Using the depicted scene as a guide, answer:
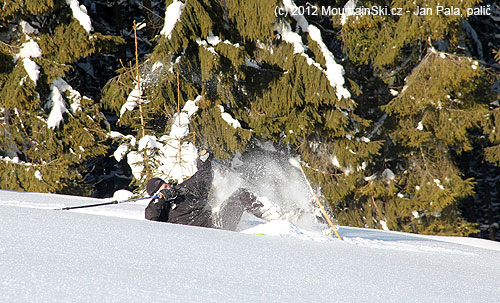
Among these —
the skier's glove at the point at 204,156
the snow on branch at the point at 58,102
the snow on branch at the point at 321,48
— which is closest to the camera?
the skier's glove at the point at 204,156

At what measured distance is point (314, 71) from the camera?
9.00m

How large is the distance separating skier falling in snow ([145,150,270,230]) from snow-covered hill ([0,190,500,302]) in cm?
144

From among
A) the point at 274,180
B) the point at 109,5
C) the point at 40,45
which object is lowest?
the point at 274,180

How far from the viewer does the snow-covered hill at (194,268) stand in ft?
6.36

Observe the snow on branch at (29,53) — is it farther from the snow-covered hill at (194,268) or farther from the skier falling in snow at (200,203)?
the snow-covered hill at (194,268)

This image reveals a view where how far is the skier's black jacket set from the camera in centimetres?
518

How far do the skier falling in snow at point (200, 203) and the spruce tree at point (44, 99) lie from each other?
17.2ft

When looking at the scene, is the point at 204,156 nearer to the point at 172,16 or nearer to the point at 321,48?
the point at 172,16

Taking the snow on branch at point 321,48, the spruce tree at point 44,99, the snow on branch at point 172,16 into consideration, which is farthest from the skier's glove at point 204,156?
the spruce tree at point 44,99

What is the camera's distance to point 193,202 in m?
5.21

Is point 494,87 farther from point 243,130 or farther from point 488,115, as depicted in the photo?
point 243,130

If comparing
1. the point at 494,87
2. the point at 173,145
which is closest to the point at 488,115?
the point at 494,87

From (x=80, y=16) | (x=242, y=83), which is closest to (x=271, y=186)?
(x=242, y=83)

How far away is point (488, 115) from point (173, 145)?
22.4 feet
